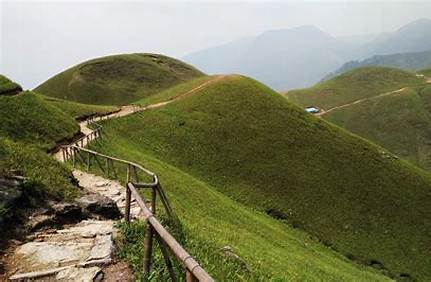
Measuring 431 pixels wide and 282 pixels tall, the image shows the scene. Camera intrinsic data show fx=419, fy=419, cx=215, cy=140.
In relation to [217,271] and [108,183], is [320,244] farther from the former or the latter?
[217,271]

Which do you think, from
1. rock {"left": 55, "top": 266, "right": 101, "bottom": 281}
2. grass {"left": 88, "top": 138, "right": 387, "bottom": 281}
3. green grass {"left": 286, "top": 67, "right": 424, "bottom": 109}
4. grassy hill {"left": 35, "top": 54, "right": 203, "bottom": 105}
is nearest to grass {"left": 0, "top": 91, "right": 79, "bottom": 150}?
grass {"left": 88, "top": 138, "right": 387, "bottom": 281}

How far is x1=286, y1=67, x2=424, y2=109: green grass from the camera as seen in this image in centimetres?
13575

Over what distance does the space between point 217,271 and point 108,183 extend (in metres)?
12.8

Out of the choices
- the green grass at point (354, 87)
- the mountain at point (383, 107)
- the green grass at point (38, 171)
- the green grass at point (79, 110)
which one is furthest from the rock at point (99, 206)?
the green grass at point (354, 87)

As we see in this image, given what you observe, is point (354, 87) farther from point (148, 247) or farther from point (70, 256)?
point (148, 247)

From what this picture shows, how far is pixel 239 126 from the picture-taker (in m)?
56.0

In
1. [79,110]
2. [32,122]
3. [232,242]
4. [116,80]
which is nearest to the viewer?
[232,242]

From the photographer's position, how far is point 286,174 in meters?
48.8

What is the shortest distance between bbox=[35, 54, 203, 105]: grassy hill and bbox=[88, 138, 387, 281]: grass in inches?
1735

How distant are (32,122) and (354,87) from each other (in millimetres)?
128041

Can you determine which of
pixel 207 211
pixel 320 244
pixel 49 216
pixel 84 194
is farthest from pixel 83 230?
pixel 320 244

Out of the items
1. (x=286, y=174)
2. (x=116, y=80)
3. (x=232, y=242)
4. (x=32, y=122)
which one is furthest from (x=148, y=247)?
(x=116, y=80)

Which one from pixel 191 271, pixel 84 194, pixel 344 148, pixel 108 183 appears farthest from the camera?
pixel 344 148

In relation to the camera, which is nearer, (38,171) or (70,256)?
(70,256)
